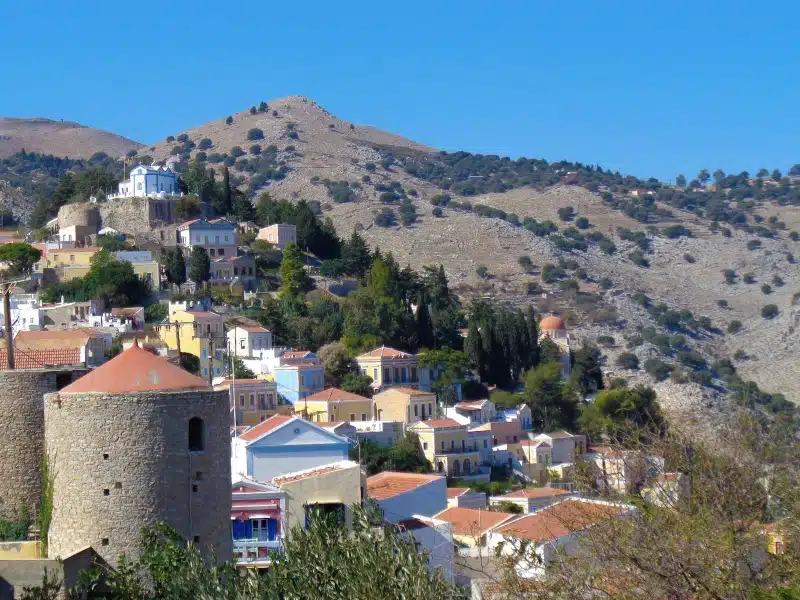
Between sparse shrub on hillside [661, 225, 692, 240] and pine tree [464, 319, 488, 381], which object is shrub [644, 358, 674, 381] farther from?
sparse shrub on hillside [661, 225, 692, 240]

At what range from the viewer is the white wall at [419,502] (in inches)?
1225

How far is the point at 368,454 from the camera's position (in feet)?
156

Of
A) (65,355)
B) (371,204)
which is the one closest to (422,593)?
(65,355)

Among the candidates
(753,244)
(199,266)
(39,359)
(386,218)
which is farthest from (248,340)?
(753,244)

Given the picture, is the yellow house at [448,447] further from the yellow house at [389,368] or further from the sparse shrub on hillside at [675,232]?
the sparse shrub on hillside at [675,232]

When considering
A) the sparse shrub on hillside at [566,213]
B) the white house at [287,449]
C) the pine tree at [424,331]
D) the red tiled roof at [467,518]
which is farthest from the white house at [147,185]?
the sparse shrub on hillside at [566,213]

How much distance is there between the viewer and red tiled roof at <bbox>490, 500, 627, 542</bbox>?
674 inches

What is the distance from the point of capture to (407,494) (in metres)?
32.9

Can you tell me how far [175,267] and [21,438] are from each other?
49314 millimetres

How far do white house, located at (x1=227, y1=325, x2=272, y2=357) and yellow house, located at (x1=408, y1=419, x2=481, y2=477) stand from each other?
9089 mm

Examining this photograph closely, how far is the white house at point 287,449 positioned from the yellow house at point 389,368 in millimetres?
18164

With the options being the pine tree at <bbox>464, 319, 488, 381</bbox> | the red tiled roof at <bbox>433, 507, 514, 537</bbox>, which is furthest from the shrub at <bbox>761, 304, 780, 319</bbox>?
the red tiled roof at <bbox>433, 507, 514, 537</bbox>

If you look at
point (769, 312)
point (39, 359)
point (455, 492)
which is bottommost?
point (455, 492)

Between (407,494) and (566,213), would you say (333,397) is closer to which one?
(407,494)
